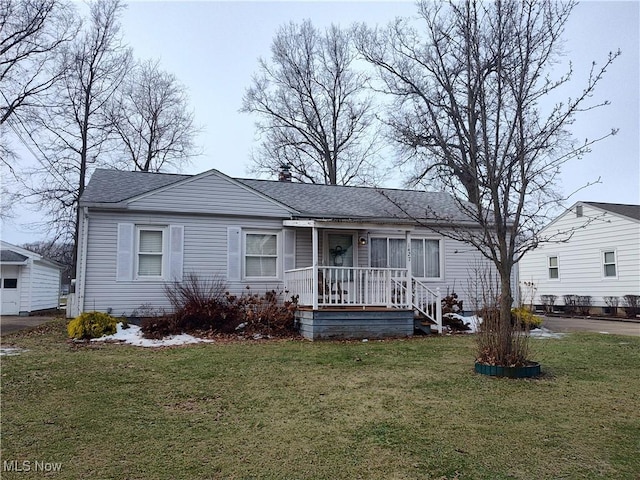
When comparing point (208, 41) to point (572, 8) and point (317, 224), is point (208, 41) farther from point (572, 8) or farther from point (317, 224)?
point (572, 8)

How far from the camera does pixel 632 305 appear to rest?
57.9 feet

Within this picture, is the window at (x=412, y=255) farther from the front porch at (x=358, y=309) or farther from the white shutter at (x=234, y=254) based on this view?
the white shutter at (x=234, y=254)

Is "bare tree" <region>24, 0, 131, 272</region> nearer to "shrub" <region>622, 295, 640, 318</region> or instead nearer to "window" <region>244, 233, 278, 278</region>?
"window" <region>244, 233, 278, 278</region>

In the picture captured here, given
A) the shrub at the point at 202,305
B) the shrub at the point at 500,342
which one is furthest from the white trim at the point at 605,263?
the shrub at the point at 202,305

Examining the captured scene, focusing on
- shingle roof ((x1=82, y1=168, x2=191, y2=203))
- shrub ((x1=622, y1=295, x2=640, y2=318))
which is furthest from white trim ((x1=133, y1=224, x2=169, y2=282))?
shrub ((x1=622, y1=295, x2=640, y2=318))

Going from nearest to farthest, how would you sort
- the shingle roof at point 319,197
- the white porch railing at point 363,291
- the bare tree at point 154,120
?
the white porch railing at point 363,291 < the shingle roof at point 319,197 < the bare tree at point 154,120

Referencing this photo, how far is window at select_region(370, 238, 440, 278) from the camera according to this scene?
46.6 ft

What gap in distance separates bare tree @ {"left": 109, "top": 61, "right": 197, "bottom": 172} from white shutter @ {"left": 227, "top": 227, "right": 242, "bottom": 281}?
1580 centimetres

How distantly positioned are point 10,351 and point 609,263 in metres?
20.7

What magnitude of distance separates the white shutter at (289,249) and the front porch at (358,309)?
2.59ft

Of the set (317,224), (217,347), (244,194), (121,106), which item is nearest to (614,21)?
(317,224)

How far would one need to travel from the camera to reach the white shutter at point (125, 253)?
1179 centimetres

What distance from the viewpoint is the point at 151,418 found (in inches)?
186

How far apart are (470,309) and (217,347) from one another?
8.65 m
